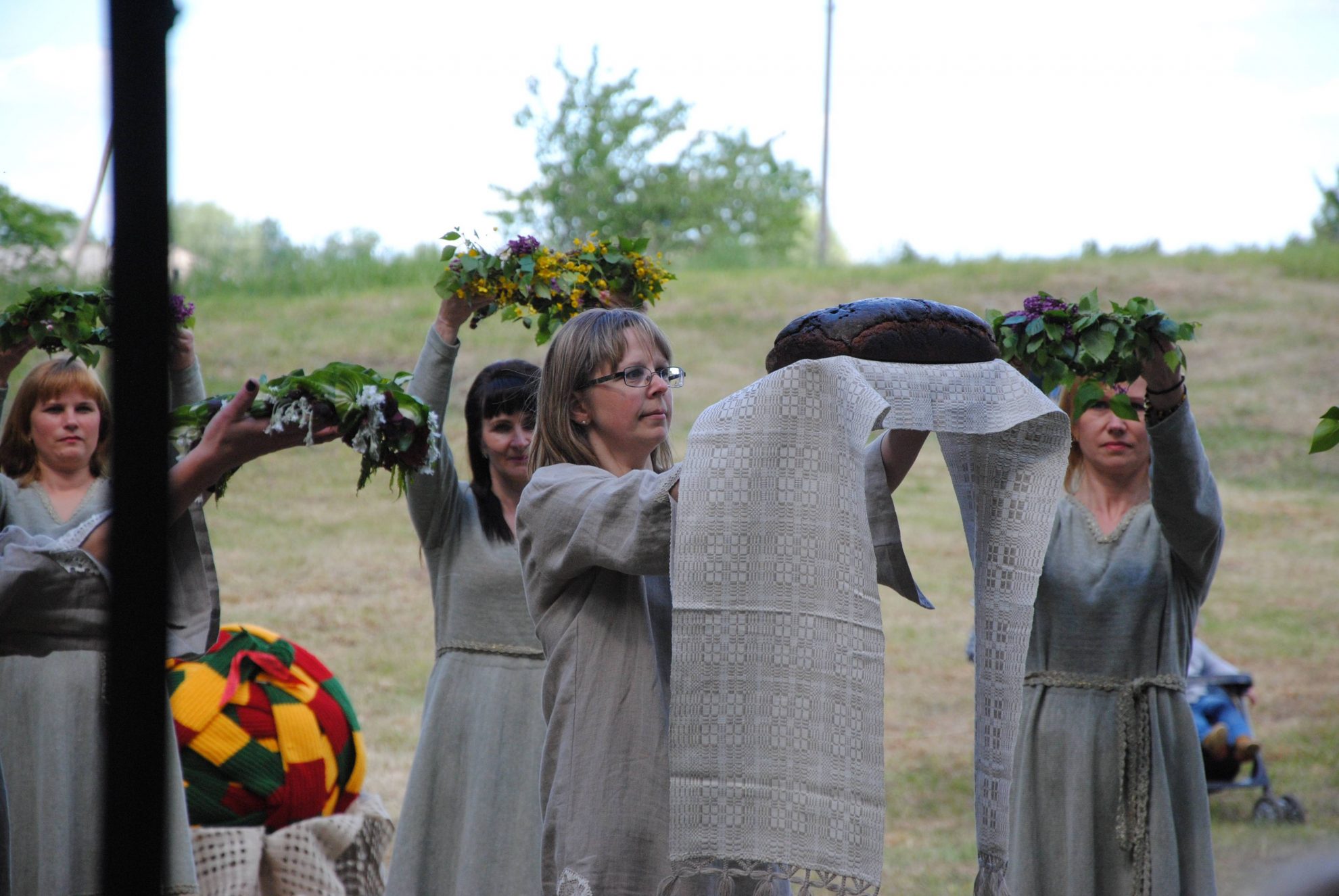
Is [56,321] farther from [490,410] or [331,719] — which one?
[331,719]

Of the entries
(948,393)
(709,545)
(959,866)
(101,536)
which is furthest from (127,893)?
(959,866)

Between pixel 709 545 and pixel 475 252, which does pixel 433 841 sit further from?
pixel 709 545

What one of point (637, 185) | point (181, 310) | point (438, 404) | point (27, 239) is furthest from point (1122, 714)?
point (637, 185)

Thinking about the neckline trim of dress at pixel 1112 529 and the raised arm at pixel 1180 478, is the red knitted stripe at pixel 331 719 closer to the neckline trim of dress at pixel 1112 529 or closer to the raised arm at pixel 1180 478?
the neckline trim of dress at pixel 1112 529

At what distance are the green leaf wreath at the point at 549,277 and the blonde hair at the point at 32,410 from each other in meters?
1.01

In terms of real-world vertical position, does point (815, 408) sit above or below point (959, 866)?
above

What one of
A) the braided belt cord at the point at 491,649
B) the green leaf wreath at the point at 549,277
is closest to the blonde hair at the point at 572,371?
the green leaf wreath at the point at 549,277

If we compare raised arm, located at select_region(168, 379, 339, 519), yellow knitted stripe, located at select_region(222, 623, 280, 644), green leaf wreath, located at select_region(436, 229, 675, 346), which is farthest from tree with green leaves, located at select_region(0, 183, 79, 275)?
raised arm, located at select_region(168, 379, 339, 519)

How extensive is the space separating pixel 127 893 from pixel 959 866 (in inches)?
223

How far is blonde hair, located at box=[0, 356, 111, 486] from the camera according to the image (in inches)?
147

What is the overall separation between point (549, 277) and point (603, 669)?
165 centimetres

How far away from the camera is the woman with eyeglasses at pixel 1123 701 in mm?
3262

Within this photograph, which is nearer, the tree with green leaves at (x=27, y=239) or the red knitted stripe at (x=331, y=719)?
the red knitted stripe at (x=331, y=719)

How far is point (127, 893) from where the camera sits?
110 centimetres
